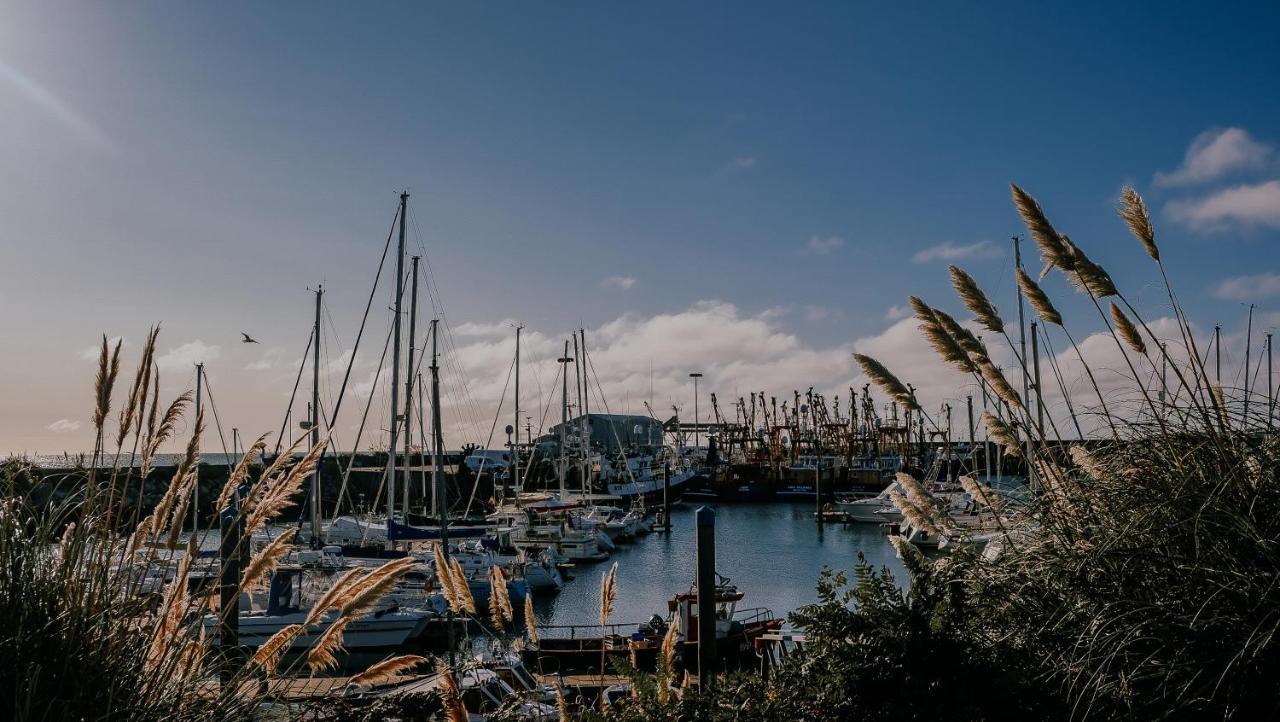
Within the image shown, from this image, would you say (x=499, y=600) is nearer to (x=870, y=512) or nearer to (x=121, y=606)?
(x=121, y=606)

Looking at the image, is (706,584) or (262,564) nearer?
(262,564)

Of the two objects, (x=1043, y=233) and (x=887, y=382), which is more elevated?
(x=1043, y=233)

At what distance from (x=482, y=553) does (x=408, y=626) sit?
790cm

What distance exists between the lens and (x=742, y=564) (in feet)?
123

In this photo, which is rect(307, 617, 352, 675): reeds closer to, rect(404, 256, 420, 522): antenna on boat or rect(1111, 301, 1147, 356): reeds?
rect(1111, 301, 1147, 356): reeds

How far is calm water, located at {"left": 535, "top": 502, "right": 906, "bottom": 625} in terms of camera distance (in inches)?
1112

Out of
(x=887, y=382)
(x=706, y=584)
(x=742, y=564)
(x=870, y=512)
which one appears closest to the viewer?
(x=887, y=382)

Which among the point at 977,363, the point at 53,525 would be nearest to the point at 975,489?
the point at 977,363

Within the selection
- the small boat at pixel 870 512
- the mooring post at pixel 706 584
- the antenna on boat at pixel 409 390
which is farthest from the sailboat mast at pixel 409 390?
the small boat at pixel 870 512

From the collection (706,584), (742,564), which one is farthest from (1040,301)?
(742,564)

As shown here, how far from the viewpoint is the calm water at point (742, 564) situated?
28.2 meters

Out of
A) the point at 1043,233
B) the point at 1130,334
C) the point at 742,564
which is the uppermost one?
the point at 1043,233

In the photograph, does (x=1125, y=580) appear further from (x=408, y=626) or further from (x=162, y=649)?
(x=408, y=626)

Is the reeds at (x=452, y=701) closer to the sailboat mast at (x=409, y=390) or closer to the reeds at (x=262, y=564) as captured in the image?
the reeds at (x=262, y=564)
